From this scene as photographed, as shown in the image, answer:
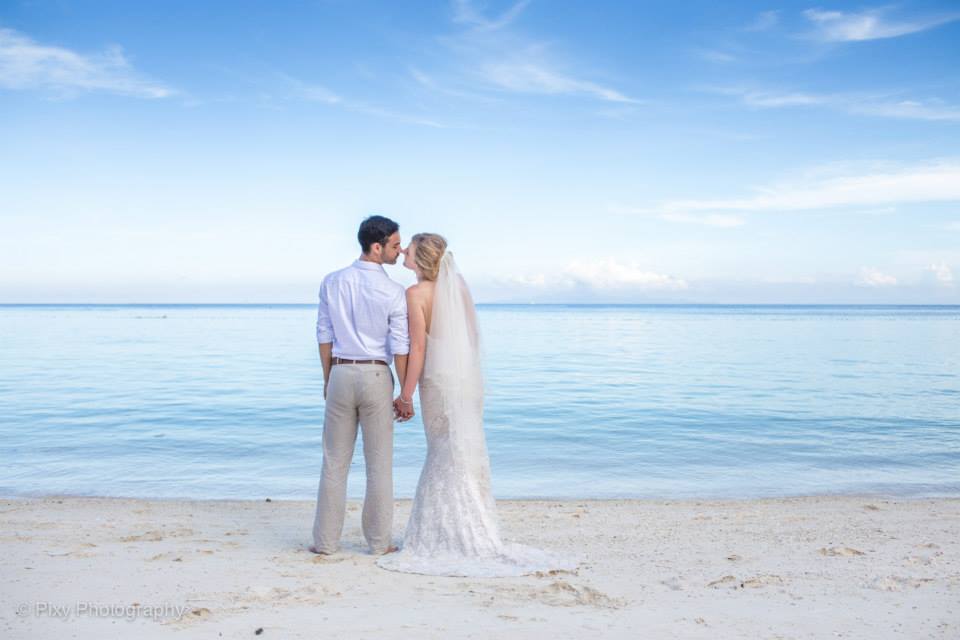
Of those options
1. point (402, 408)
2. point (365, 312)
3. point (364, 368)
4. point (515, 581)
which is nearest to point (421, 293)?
point (365, 312)

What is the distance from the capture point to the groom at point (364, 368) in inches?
222

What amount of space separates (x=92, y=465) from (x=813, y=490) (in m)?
9.56

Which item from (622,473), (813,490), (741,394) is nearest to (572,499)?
(622,473)

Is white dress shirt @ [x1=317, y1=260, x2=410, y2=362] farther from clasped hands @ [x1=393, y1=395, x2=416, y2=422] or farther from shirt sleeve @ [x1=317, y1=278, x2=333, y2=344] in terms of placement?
clasped hands @ [x1=393, y1=395, x2=416, y2=422]

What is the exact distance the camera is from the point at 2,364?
24984mm

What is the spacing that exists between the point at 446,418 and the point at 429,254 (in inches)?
48.3

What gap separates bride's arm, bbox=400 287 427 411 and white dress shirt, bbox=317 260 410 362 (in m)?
0.04

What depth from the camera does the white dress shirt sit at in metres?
5.64

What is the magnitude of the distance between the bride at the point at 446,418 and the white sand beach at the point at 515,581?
1.52 ft

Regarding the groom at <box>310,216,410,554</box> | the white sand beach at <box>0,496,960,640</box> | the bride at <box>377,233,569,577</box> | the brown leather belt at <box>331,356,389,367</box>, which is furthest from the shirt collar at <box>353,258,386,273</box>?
the white sand beach at <box>0,496,960,640</box>

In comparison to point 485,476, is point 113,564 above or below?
below

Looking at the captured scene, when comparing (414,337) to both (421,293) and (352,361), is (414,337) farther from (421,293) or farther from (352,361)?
(352,361)

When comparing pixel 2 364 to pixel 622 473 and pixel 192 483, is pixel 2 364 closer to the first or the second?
pixel 192 483

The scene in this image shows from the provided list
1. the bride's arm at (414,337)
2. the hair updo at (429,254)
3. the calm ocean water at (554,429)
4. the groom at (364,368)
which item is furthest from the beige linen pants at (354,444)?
the calm ocean water at (554,429)
